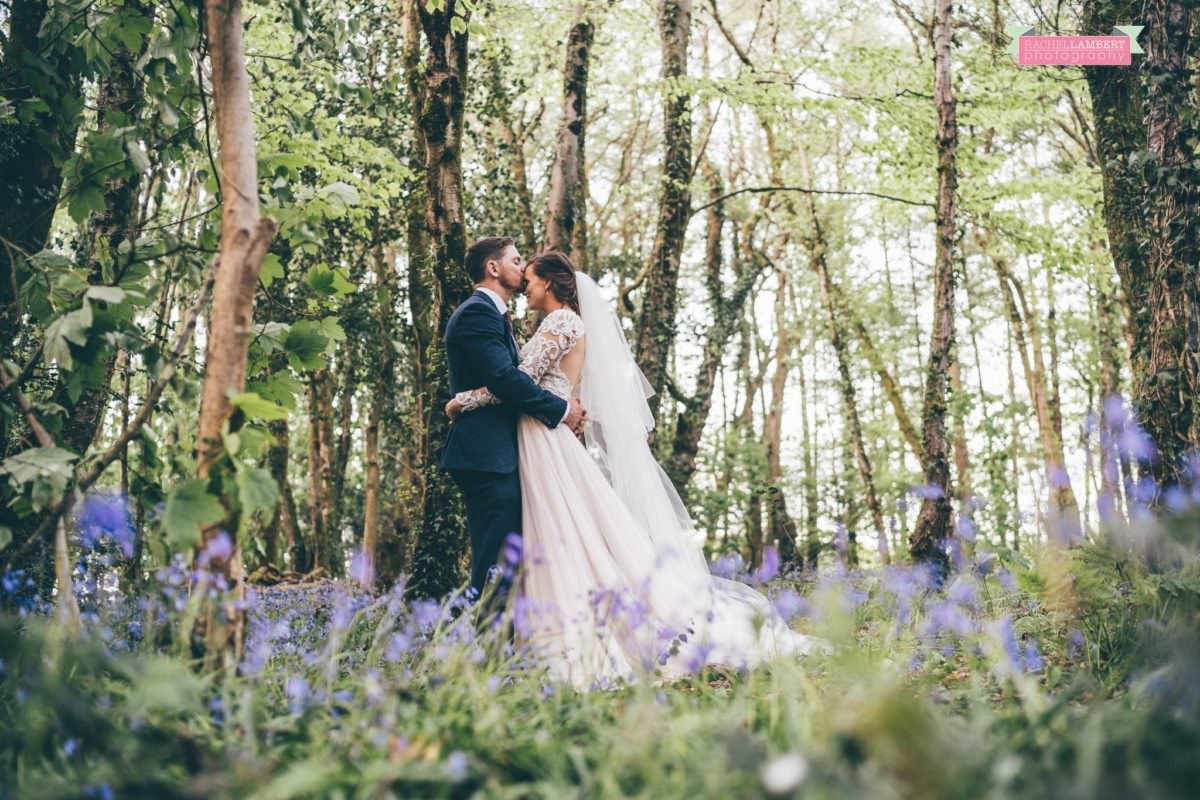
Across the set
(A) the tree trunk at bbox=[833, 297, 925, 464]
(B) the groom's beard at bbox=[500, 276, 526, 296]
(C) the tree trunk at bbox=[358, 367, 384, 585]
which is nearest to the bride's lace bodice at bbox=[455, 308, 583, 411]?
(B) the groom's beard at bbox=[500, 276, 526, 296]

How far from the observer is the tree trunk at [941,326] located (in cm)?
844

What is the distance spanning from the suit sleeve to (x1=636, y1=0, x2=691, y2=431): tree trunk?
3890 millimetres

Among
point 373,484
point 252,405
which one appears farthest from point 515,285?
point 373,484

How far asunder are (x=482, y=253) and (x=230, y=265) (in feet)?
7.93

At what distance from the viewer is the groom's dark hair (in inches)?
199

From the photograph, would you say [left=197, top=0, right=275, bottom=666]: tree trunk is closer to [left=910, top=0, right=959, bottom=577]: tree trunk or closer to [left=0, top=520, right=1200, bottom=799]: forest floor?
[left=0, top=520, right=1200, bottom=799]: forest floor

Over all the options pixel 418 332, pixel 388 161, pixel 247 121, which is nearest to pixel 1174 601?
pixel 247 121

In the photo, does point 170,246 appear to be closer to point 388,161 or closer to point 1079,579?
point 1079,579

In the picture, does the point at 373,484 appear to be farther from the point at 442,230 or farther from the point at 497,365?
the point at 497,365

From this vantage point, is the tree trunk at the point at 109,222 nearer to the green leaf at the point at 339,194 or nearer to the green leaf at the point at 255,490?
the green leaf at the point at 339,194

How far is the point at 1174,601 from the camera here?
3.78 metres

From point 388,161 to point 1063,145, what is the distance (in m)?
14.9

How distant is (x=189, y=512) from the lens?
7.73ft

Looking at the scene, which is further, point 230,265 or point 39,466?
point 230,265
